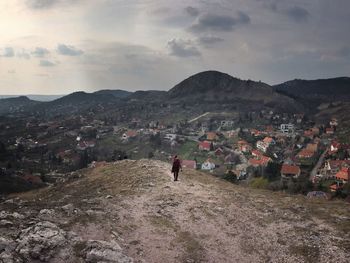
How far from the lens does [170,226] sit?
21.3m

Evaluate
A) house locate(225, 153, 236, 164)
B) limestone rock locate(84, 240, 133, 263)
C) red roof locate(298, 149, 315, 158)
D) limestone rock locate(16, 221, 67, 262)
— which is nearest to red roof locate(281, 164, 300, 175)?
red roof locate(298, 149, 315, 158)

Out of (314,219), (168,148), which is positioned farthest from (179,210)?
(168,148)

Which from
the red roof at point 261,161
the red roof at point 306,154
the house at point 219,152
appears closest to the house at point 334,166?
the red roof at point 261,161

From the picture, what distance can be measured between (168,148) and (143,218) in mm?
170548

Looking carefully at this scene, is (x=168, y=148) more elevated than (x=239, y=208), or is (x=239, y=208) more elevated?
(x=239, y=208)

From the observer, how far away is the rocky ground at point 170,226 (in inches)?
697

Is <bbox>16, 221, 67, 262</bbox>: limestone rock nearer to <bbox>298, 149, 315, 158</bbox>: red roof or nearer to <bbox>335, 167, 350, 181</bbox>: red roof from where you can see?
<bbox>335, 167, 350, 181</bbox>: red roof

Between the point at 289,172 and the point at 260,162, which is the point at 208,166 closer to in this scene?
the point at 260,162

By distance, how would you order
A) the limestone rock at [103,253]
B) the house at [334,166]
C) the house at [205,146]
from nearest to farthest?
the limestone rock at [103,253] → the house at [334,166] → the house at [205,146]

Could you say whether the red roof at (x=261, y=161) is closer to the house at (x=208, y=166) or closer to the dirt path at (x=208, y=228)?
the house at (x=208, y=166)

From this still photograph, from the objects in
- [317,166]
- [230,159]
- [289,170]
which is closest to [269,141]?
[230,159]

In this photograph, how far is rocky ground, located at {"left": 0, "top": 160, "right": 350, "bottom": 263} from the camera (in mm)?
17703

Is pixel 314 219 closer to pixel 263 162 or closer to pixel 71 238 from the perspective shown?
pixel 71 238

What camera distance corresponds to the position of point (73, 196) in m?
26.1
